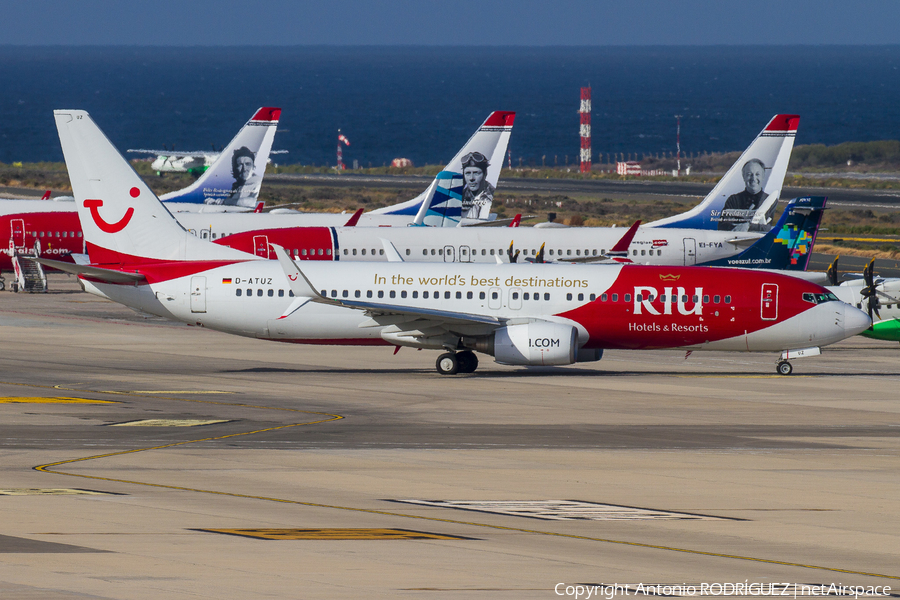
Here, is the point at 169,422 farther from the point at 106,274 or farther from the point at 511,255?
the point at 511,255

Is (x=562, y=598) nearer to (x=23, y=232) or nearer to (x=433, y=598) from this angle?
(x=433, y=598)

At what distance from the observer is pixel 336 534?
21188 millimetres

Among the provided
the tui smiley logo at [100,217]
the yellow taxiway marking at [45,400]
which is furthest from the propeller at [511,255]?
the yellow taxiway marking at [45,400]

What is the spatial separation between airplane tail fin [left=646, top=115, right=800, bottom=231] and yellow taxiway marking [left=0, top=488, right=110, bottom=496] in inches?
1745

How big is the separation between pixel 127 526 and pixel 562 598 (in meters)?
8.01

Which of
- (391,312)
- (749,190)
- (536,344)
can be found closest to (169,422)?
(391,312)

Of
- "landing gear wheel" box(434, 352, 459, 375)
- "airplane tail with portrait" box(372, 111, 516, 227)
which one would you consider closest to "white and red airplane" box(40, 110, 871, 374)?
"landing gear wheel" box(434, 352, 459, 375)

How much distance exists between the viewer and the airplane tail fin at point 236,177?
79.3 m

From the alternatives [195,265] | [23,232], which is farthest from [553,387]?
[23,232]

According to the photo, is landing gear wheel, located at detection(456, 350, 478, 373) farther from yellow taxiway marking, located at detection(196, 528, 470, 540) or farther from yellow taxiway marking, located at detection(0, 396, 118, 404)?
yellow taxiway marking, located at detection(196, 528, 470, 540)

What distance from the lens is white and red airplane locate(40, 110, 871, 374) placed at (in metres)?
41.6

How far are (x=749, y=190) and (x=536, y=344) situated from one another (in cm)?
2809

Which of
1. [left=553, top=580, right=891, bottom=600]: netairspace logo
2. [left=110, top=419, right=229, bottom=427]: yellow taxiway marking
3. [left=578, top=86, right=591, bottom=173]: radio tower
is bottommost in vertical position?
[left=110, top=419, right=229, bottom=427]: yellow taxiway marking

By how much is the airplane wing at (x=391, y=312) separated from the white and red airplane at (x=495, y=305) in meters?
0.08
